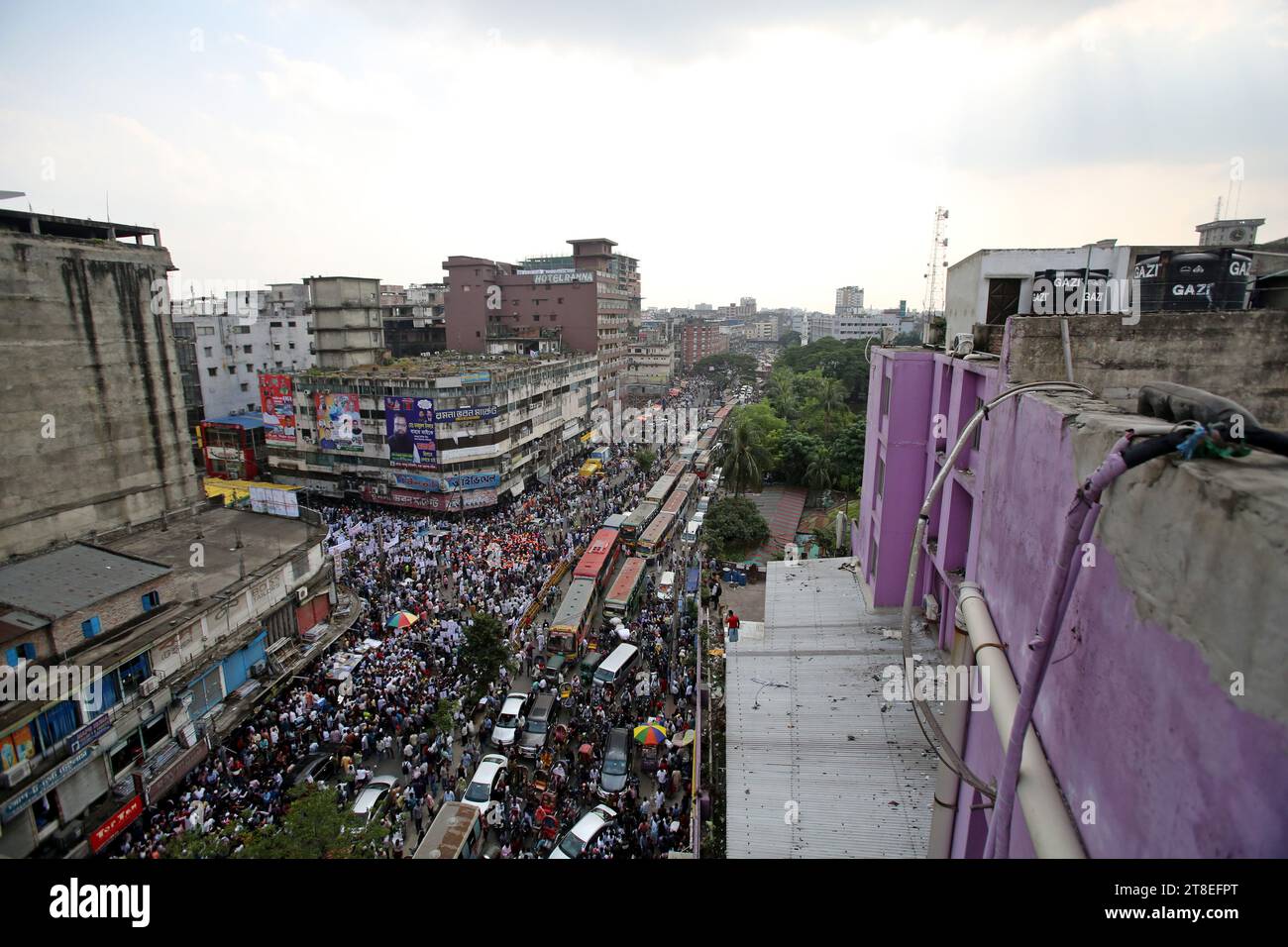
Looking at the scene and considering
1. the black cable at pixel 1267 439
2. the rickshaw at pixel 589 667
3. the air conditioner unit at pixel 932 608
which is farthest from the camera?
the rickshaw at pixel 589 667

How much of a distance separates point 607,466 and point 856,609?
1209 inches

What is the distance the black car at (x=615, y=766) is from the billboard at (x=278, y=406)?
30346 millimetres

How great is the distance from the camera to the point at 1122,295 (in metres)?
14.3

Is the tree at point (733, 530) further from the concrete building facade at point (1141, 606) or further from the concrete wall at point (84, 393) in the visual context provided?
the concrete building facade at point (1141, 606)

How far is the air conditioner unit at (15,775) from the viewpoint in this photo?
1290 cm

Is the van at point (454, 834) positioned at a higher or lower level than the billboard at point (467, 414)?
lower

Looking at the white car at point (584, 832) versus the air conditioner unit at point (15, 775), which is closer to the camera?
the air conditioner unit at point (15, 775)

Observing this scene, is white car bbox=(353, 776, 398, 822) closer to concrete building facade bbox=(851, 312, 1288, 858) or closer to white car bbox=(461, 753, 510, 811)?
white car bbox=(461, 753, 510, 811)

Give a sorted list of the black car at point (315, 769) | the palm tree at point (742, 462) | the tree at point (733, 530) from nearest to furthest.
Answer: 1. the black car at point (315, 769)
2. the tree at point (733, 530)
3. the palm tree at point (742, 462)

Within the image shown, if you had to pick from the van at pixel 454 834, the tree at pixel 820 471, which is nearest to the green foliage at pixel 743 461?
the tree at pixel 820 471

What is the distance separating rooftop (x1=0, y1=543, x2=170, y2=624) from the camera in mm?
15516

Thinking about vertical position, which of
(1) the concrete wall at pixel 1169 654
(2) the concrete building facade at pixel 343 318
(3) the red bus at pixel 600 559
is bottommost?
(3) the red bus at pixel 600 559

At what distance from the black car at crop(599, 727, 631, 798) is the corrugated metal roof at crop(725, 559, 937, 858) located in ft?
13.6

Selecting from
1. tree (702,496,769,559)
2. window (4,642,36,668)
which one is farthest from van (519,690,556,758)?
tree (702,496,769,559)
